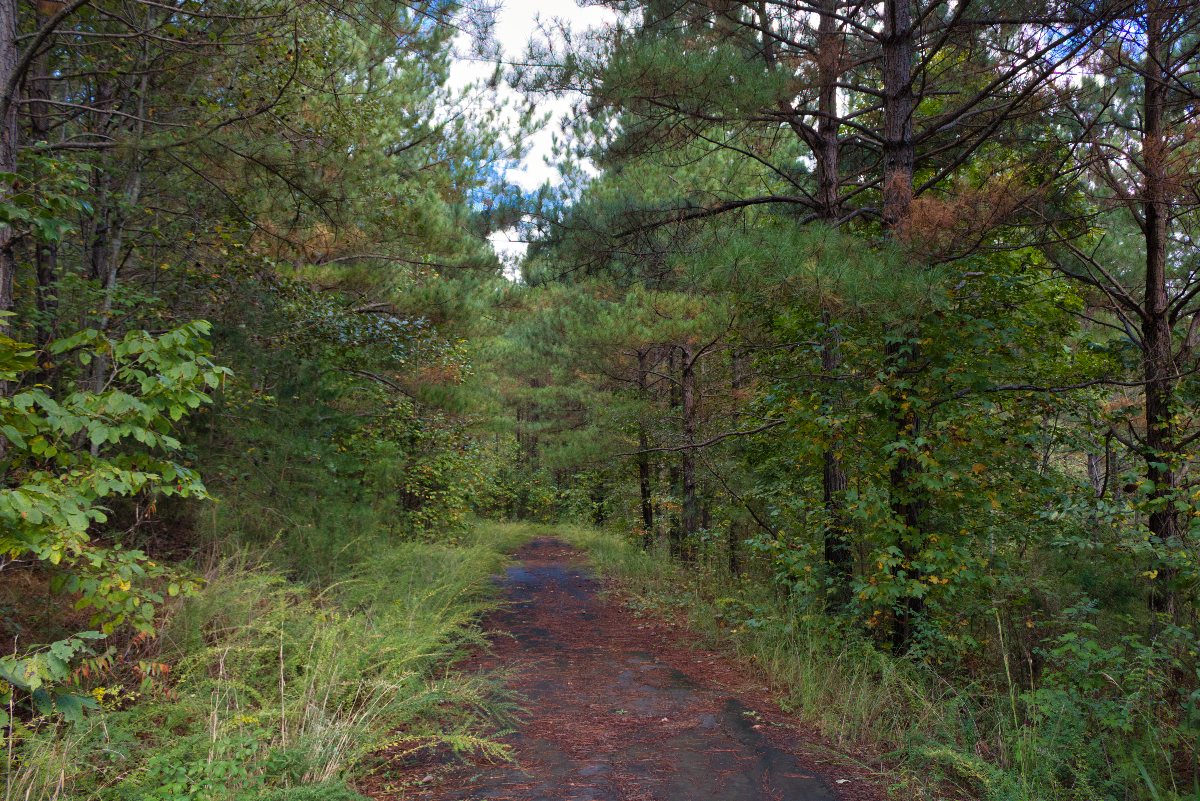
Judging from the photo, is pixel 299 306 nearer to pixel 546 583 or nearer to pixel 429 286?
pixel 429 286

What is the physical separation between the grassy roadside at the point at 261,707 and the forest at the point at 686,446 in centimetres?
4

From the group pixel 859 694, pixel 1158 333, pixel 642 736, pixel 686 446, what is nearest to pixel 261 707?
pixel 642 736

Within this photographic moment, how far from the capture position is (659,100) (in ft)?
20.9

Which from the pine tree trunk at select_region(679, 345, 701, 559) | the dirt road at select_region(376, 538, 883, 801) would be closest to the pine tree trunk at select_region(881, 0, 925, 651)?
the dirt road at select_region(376, 538, 883, 801)

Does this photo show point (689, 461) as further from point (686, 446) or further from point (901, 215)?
point (901, 215)

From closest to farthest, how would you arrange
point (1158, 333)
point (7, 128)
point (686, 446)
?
point (7, 128)
point (1158, 333)
point (686, 446)

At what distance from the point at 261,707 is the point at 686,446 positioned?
4270mm

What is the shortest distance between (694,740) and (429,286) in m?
8.33

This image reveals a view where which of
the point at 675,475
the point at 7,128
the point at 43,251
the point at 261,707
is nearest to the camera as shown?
the point at 7,128

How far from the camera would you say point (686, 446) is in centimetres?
712

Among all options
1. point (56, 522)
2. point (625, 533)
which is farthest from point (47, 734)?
point (625, 533)

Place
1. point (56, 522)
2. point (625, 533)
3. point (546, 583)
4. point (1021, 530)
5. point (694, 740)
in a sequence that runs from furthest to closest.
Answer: point (625, 533) < point (546, 583) < point (1021, 530) < point (694, 740) < point (56, 522)

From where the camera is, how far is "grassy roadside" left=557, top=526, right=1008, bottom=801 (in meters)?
3.84

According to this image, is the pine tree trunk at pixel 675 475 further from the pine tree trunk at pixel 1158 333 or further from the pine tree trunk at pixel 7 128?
the pine tree trunk at pixel 7 128
